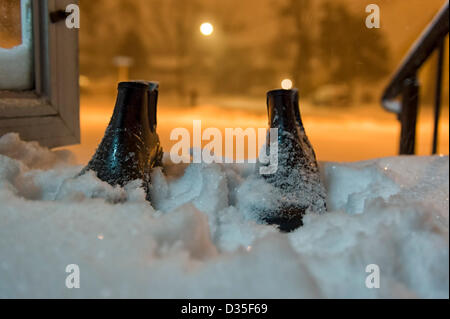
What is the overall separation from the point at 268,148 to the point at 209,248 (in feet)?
1.16

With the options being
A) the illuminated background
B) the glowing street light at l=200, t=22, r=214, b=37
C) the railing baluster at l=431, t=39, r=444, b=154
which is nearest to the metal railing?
the railing baluster at l=431, t=39, r=444, b=154

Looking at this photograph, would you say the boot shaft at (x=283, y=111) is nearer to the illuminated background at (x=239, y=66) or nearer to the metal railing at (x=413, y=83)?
the metal railing at (x=413, y=83)

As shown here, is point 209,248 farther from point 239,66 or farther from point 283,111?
point 239,66

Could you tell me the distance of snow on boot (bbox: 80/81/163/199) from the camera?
754mm

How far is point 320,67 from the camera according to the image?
366 cm

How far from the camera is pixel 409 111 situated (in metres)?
1.53

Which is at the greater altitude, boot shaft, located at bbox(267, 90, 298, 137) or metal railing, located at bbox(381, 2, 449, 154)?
metal railing, located at bbox(381, 2, 449, 154)

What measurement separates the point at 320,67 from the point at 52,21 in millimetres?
2968

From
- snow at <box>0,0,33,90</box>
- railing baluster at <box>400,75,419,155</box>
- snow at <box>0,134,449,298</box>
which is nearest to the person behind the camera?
snow at <box>0,134,449,298</box>

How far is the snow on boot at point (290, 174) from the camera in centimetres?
73

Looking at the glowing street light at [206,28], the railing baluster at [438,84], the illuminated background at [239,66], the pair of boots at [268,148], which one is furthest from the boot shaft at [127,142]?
the glowing street light at [206,28]

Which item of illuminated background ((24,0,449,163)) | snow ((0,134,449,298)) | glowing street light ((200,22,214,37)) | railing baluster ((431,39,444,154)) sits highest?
glowing street light ((200,22,214,37))

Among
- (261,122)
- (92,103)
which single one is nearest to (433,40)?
(261,122)

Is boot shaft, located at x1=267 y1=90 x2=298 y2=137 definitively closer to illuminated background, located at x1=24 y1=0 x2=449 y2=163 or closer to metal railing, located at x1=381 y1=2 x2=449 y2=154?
metal railing, located at x1=381 y1=2 x2=449 y2=154
